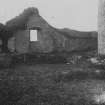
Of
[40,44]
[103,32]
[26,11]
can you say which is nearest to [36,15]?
[26,11]

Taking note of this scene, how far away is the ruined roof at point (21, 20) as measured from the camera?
16141 mm

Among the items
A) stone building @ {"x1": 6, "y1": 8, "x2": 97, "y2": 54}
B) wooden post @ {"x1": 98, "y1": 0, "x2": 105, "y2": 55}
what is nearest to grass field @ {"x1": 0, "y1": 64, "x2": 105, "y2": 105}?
wooden post @ {"x1": 98, "y1": 0, "x2": 105, "y2": 55}

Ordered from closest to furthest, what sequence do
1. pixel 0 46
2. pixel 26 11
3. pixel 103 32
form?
pixel 103 32
pixel 0 46
pixel 26 11

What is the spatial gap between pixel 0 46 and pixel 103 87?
1104 centimetres

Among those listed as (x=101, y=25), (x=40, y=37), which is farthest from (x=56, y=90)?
(x=40, y=37)

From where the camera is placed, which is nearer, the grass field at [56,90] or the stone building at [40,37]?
the grass field at [56,90]

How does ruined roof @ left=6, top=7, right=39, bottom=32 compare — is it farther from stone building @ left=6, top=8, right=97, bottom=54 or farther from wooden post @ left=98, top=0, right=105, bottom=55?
wooden post @ left=98, top=0, right=105, bottom=55

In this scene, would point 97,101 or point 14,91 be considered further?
point 14,91

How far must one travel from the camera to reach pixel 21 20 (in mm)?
16578

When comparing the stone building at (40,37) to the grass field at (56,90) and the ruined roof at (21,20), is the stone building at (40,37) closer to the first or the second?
the ruined roof at (21,20)

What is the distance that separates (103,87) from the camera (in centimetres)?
643

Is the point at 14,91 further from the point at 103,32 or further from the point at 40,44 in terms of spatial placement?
the point at 40,44

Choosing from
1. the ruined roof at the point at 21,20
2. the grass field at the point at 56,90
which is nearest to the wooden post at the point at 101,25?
the grass field at the point at 56,90

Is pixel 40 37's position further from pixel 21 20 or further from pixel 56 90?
pixel 56 90
